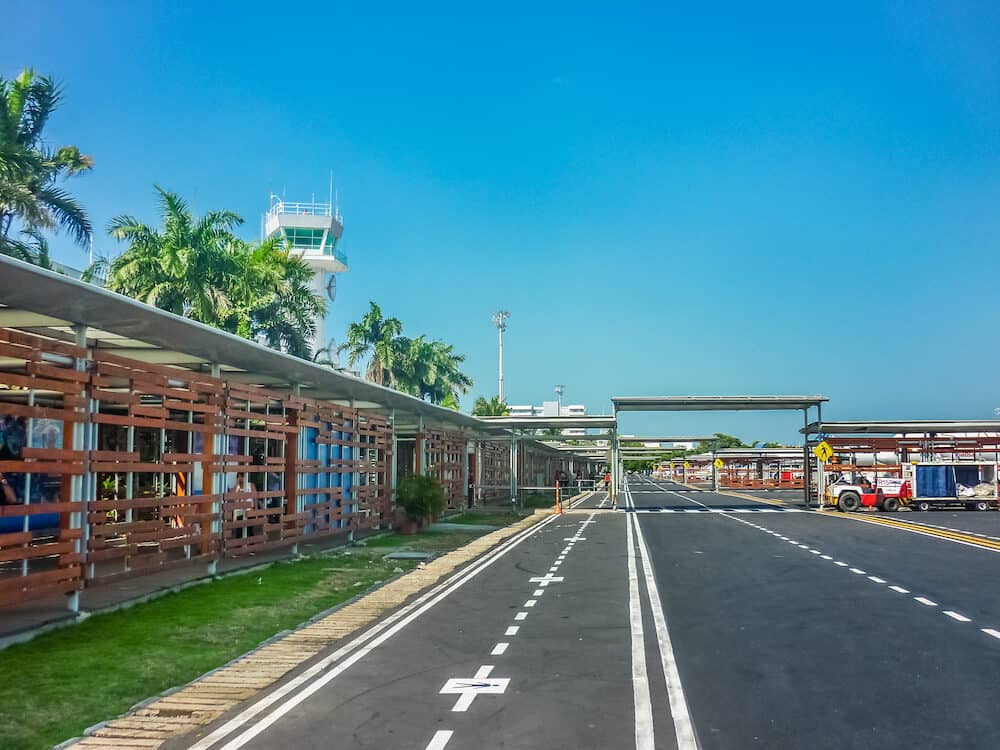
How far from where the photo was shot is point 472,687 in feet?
29.3

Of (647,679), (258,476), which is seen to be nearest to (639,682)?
(647,679)

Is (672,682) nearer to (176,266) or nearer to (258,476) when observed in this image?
(258,476)

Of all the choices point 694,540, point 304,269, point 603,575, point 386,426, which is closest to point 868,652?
point 603,575

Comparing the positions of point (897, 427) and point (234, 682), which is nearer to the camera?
point (234, 682)

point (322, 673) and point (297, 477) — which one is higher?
point (297, 477)

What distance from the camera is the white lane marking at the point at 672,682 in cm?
720

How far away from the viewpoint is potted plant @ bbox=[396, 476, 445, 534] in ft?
96.3

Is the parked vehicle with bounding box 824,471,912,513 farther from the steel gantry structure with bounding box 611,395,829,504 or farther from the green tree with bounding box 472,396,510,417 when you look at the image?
the green tree with bounding box 472,396,510,417

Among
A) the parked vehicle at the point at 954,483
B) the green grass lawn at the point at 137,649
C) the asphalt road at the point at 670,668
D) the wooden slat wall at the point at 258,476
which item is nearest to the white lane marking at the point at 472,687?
the asphalt road at the point at 670,668

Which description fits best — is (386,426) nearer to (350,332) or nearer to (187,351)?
(187,351)

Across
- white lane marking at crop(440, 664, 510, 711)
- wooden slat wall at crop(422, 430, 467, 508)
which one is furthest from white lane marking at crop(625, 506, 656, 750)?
wooden slat wall at crop(422, 430, 467, 508)

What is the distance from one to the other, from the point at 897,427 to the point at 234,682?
160 ft

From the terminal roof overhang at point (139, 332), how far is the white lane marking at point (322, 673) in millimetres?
5371

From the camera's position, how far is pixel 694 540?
27.3m
